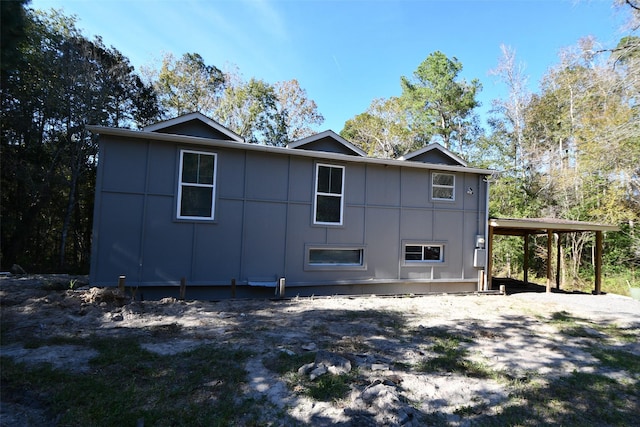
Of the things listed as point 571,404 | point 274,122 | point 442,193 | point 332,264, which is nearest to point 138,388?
point 571,404

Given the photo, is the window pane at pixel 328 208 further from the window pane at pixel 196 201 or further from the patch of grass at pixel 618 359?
the patch of grass at pixel 618 359

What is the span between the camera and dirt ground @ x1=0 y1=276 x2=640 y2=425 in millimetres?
2980

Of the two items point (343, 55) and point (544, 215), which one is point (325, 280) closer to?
point (544, 215)

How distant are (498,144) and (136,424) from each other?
70.5 ft

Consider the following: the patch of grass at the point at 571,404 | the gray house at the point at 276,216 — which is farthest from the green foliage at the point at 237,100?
the patch of grass at the point at 571,404

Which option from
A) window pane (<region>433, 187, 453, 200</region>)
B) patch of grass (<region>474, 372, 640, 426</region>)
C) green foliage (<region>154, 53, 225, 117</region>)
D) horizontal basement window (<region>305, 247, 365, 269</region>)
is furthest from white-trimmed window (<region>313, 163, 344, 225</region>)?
green foliage (<region>154, 53, 225, 117</region>)

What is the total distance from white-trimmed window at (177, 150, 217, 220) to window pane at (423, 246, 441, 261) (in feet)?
20.4

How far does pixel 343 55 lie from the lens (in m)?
19.3

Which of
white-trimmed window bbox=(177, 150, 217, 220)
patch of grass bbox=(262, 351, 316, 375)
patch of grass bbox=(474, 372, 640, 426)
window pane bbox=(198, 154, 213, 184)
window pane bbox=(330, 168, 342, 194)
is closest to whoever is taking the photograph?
patch of grass bbox=(474, 372, 640, 426)

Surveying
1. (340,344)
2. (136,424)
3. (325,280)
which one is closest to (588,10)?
(325,280)

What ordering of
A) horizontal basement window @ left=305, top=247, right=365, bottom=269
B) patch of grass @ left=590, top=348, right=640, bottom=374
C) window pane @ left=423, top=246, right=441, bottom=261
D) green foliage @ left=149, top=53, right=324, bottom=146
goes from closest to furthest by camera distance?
patch of grass @ left=590, top=348, right=640, bottom=374 < horizontal basement window @ left=305, top=247, right=365, bottom=269 < window pane @ left=423, top=246, right=441, bottom=261 < green foliage @ left=149, top=53, right=324, bottom=146

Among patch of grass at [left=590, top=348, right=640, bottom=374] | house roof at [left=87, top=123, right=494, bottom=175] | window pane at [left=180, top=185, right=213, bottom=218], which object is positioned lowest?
patch of grass at [left=590, top=348, right=640, bottom=374]

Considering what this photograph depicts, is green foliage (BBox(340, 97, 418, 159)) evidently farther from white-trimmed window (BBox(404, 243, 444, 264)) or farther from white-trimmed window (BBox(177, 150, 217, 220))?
white-trimmed window (BBox(177, 150, 217, 220))

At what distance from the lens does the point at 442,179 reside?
10.0 metres
